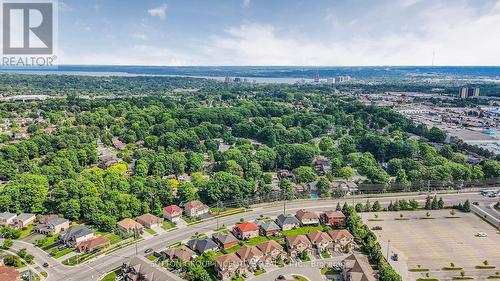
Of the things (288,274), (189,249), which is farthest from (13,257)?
(288,274)

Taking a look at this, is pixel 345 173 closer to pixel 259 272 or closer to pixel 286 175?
pixel 286 175

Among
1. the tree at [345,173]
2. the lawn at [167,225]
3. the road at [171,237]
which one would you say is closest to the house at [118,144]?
the lawn at [167,225]

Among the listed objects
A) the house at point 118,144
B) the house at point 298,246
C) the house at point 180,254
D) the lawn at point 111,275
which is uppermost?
the house at point 118,144

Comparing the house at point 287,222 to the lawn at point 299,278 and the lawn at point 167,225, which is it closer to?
the lawn at point 299,278

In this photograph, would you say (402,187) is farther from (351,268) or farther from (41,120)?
(41,120)

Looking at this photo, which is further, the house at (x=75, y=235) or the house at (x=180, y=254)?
the house at (x=75, y=235)

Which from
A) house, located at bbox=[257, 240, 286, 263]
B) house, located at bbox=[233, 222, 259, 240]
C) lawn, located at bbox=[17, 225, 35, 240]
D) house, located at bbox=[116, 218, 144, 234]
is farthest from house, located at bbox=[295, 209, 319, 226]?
lawn, located at bbox=[17, 225, 35, 240]

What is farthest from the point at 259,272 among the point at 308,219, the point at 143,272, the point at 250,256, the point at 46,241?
the point at 46,241
